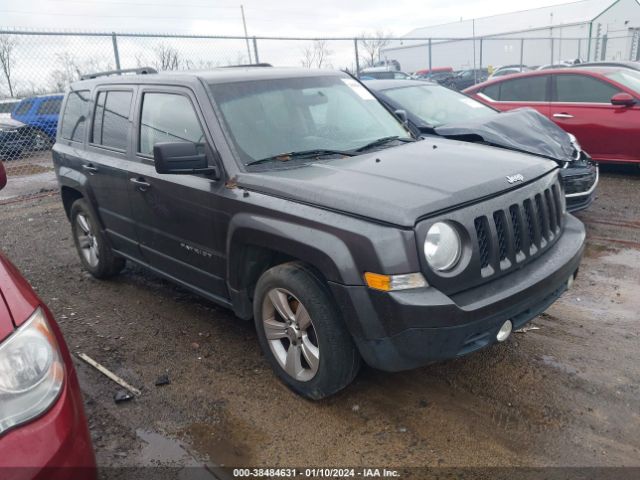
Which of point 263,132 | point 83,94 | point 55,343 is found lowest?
point 55,343

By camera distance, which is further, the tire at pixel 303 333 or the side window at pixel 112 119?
the side window at pixel 112 119

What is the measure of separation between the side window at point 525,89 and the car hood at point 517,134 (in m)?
2.20

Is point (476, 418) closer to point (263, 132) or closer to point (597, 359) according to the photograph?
point (597, 359)

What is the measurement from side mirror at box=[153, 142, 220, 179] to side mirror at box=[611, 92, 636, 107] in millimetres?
6353

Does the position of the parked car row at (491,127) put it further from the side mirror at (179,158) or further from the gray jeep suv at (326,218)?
the side mirror at (179,158)

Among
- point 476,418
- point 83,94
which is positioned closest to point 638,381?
point 476,418

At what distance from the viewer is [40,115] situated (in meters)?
13.6

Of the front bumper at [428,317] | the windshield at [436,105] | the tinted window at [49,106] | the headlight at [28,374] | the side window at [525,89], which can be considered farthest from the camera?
the tinted window at [49,106]

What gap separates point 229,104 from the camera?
11.8 feet

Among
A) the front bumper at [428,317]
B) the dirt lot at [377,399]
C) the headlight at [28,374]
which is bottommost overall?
the dirt lot at [377,399]

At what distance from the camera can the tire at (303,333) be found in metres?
2.91

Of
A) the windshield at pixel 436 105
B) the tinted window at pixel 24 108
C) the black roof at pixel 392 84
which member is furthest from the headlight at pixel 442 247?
the tinted window at pixel 24 108

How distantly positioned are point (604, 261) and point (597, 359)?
193 cm

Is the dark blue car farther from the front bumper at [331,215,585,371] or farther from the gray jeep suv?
the front bumper at [331,215,585,371]
